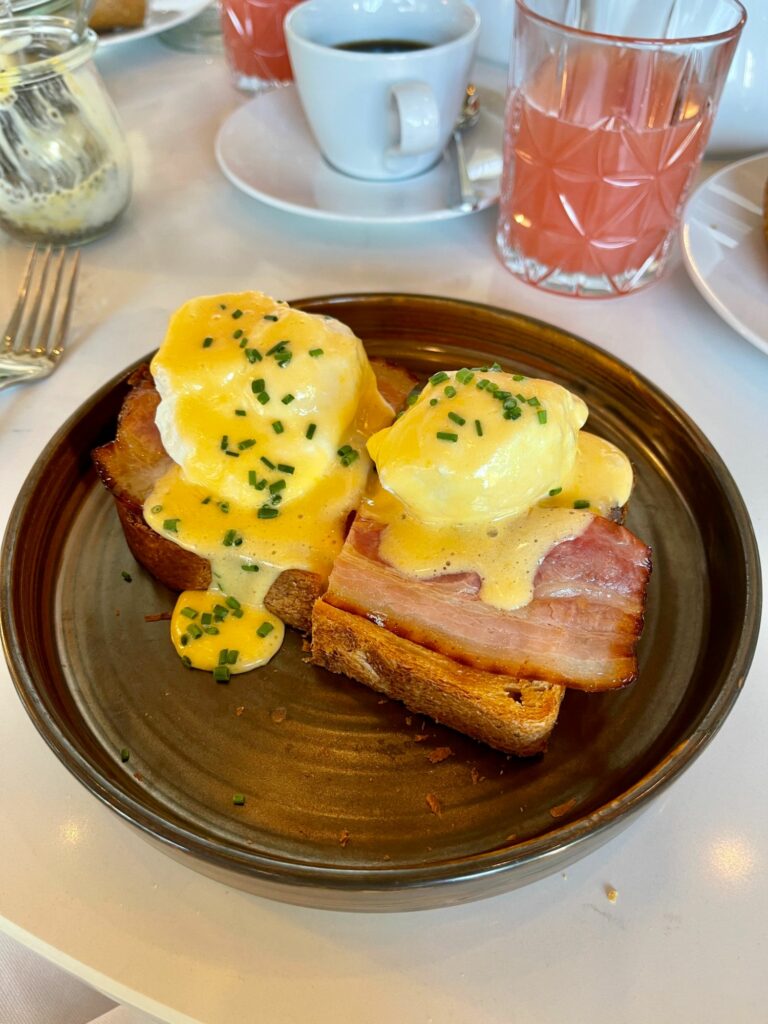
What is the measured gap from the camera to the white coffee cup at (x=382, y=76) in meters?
2.17

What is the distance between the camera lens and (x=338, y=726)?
1.32 meters

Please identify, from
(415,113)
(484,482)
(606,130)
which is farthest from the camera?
(415,113)

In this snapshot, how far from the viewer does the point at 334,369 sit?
4.82 ft

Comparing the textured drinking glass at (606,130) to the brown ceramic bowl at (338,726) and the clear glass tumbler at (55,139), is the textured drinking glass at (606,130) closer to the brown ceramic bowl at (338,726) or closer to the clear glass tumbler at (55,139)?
the brown ceramic bowl at (338,726)

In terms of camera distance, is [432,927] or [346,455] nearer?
[432,927]

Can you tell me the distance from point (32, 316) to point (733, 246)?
Result: 186cm

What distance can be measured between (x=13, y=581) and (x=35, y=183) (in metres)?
1.35

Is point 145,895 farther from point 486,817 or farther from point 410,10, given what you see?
point 410,10

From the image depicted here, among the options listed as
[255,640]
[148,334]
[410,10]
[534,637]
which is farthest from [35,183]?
[534,637]

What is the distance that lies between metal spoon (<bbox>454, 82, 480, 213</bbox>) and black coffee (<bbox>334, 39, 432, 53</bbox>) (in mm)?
214

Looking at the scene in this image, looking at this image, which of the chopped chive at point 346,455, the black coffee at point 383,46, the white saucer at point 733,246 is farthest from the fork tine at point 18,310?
the white saucer at point 733,246

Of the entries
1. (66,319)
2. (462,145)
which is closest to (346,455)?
(66,319)

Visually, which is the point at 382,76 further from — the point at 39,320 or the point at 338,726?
the point at 338,726

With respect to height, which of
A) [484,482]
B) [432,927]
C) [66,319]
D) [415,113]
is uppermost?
[415,113]
